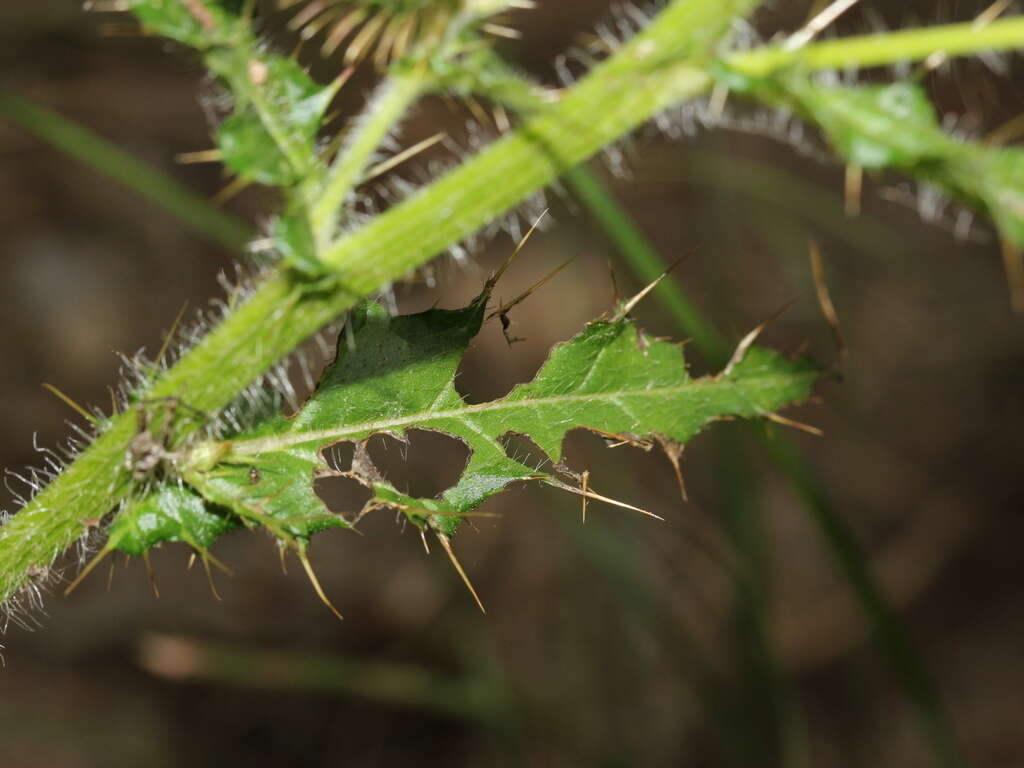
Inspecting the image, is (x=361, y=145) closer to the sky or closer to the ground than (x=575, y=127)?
closer to the sky

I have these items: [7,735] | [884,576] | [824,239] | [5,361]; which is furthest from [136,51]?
[884,576]

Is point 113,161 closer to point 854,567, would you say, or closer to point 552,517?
point 854,567

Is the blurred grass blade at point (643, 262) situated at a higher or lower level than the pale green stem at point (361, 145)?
lower

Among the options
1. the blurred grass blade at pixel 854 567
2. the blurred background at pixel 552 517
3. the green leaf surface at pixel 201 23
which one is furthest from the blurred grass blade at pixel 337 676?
the green leaf surface at pixel 201 23

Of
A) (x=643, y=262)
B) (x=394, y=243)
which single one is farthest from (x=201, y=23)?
(x=643, y=262)

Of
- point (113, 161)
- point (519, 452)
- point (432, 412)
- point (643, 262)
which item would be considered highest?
point (113, 161)

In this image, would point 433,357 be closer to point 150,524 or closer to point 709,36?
point 150,524

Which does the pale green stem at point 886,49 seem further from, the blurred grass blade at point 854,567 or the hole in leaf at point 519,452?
the blurred grass blade at point 854,567
